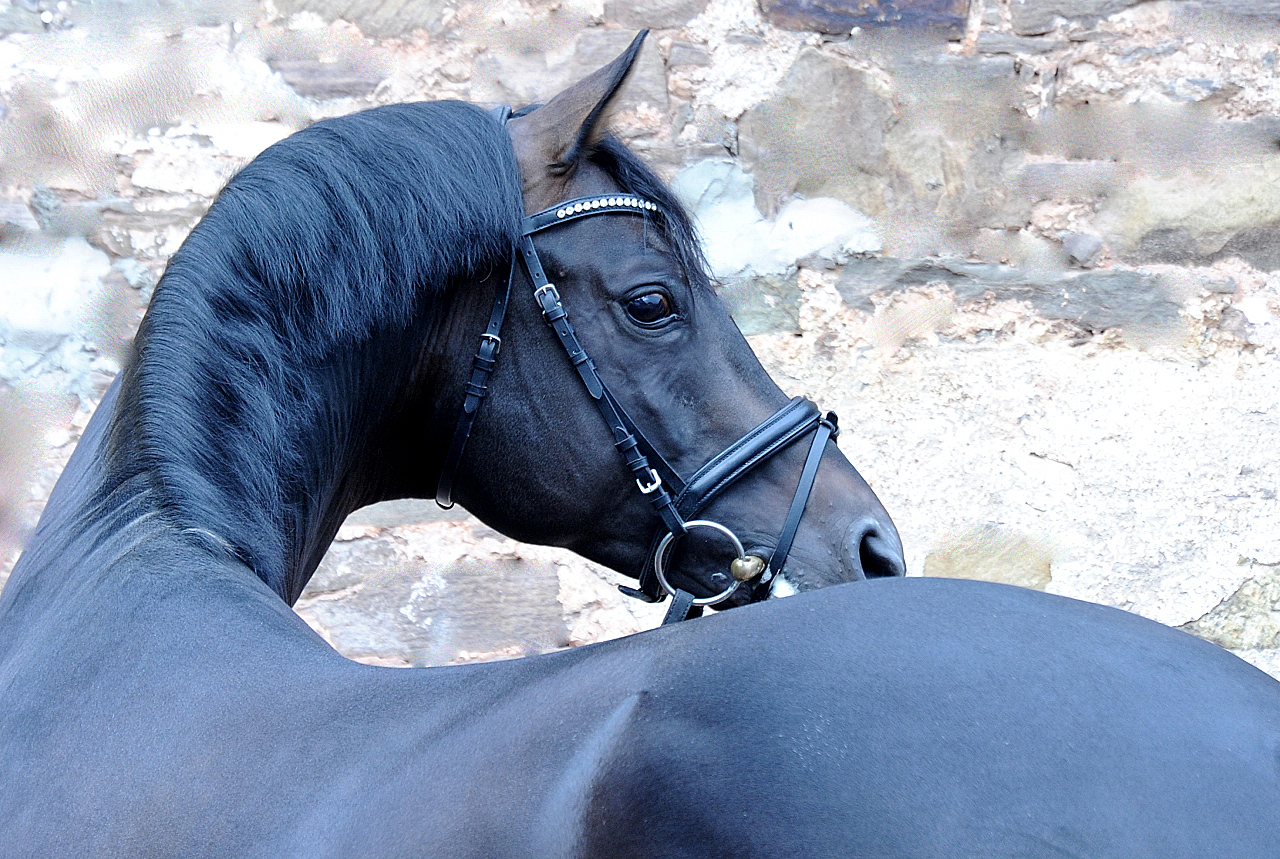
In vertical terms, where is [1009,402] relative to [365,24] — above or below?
below

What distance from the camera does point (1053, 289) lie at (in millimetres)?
2035

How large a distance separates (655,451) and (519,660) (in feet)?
1.94

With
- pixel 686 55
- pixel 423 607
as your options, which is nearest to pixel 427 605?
pixel 423 607

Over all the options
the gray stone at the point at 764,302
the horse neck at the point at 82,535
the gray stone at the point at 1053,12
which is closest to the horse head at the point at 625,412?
the horse neck at the point at 82,535

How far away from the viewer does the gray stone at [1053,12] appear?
2018 mm

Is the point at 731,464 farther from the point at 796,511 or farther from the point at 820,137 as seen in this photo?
the point at 820,137

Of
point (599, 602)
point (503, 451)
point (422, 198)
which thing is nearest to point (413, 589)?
point (599, 602)

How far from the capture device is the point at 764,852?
52cm

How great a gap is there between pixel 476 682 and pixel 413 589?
4.85 feet

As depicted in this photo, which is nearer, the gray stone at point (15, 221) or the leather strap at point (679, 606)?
the leather strap at point (679, 606)

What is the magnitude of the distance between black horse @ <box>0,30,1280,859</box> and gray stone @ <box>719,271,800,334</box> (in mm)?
746

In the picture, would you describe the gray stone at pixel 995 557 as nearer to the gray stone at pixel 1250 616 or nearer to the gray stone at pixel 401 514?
the gray stone at pixel 1250 616

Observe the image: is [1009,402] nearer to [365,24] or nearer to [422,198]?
[422,198]

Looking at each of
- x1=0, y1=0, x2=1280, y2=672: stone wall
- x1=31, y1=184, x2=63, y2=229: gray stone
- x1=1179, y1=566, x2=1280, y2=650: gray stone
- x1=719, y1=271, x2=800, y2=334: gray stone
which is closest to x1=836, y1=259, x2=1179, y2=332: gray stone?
x1=0, y1=0, x2=1280, y2=672: stone wall
